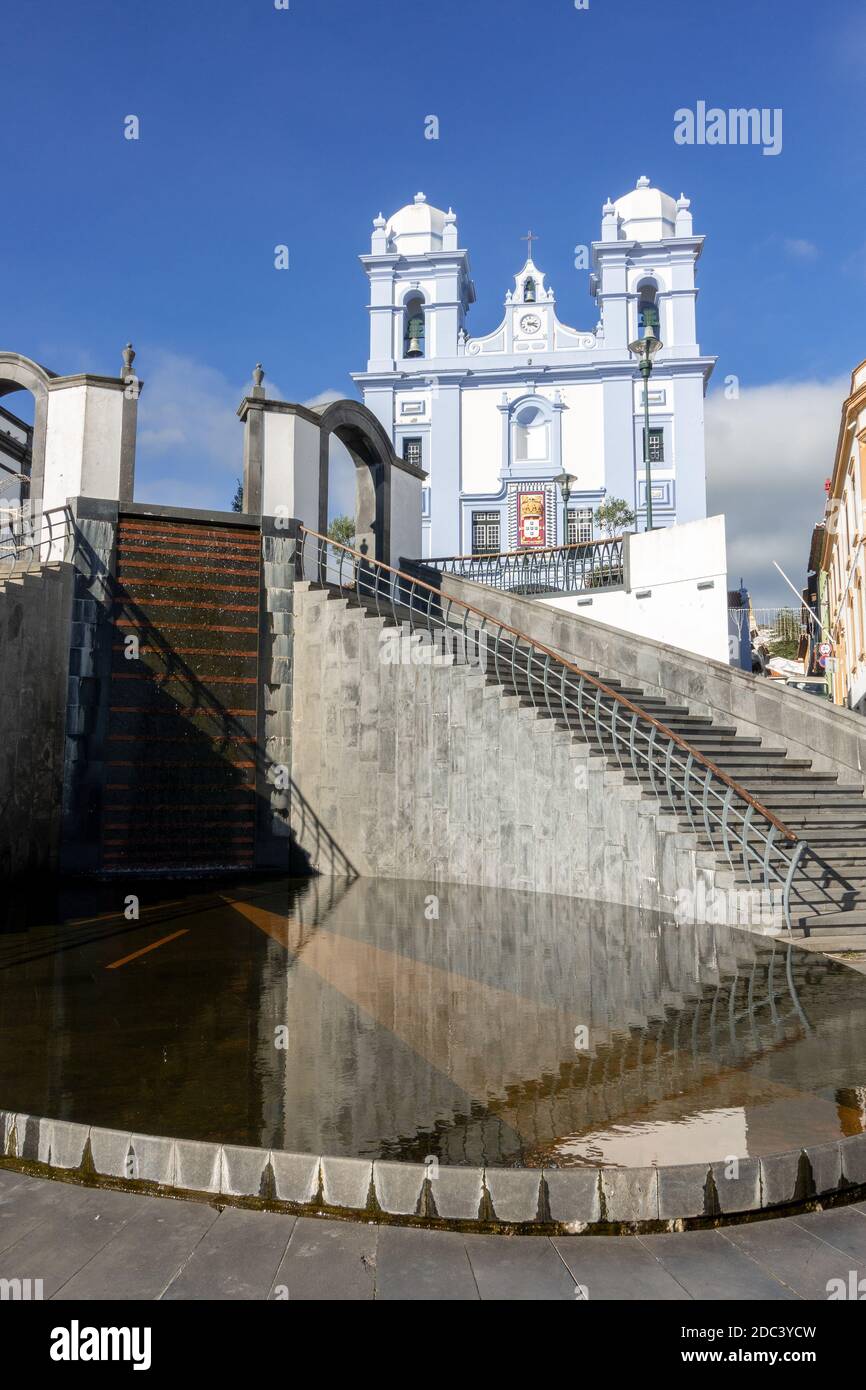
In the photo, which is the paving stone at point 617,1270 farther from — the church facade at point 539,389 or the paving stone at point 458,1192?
the church facade at point 539,389

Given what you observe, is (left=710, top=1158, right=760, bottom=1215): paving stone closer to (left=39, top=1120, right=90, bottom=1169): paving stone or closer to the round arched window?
(left=39, top=1120, right=90, bottom=1169): paving stone

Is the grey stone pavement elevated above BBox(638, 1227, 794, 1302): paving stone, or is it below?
above

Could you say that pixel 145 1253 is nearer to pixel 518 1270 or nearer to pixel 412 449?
pixel 518 1270

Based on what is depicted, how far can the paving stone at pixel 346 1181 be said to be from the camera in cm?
371

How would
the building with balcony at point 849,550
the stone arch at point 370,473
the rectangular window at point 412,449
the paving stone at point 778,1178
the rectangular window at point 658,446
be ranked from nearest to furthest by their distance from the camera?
the paving stone at point 778,1178, the stone arch at point 370,473, the building with balcony at point 849,550, the rectangular window at point 658,446, the rectangular window at point 412,449

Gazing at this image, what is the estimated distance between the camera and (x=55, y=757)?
13781 mm

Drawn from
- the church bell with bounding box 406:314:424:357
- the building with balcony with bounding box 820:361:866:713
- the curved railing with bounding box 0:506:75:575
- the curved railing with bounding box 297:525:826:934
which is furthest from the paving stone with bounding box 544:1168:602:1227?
→ the church bell with bounding box 406:314:424:357

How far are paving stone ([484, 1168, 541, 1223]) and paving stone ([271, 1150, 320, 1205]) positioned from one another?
0.69m

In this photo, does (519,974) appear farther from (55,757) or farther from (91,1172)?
(55,757)

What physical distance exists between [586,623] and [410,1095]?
1178cm

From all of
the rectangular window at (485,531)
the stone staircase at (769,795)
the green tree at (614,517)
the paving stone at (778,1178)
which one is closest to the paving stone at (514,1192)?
the paving stone at (778,1178)

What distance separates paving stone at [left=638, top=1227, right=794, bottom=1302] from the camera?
3.13 m

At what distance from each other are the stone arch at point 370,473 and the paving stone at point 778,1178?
15541 mm
